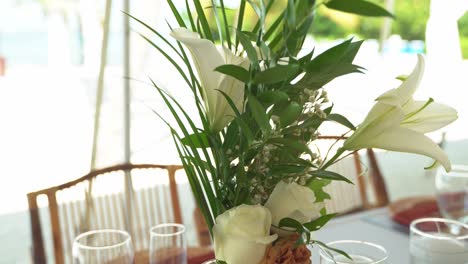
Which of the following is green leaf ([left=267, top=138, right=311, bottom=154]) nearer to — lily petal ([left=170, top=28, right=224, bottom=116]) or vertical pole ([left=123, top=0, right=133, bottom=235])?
lily petal ([left=170, top=28, right=224, bottom=116])

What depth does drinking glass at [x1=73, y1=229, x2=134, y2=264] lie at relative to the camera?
0.65 meters

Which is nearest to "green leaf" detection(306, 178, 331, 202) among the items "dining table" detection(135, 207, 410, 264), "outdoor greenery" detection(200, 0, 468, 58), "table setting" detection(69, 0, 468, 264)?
"table setting" detection(69, 0, 468, 264)

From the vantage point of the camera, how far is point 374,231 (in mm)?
1274

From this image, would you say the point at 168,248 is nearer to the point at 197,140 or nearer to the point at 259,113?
the point at 197,140

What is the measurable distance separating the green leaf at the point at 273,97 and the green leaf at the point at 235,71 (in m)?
0.02

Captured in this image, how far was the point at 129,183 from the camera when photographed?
1.46 meters

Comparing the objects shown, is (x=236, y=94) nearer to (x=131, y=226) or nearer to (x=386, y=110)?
(x=386, y=110)

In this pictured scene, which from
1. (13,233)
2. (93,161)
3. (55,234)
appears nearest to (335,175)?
(55,234)

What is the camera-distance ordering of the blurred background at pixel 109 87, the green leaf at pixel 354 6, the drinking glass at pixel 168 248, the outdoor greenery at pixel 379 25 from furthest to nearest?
the outdoor greenery at pixel 379 25, the blurred background at pixel 109 87, the drinking glass at pixel 168 248, the green leaf at pixel 354 6

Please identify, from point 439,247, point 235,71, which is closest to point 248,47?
point 235,71

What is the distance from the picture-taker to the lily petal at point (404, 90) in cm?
58

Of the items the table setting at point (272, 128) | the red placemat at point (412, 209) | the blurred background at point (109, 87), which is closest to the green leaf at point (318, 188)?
the table setting at point (272, 128)

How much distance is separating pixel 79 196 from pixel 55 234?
0.19 metres

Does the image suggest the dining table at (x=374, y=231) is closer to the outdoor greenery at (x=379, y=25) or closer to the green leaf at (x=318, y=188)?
the green leaf at (x=318, y=188)
